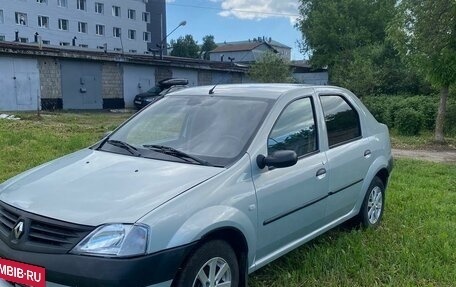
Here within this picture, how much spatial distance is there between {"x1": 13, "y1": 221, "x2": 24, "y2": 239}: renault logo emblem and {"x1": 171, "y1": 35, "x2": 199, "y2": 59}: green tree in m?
74.5

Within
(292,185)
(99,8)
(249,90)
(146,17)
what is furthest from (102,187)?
(146,17)

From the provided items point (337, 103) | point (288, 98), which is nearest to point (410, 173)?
point (337, 103)

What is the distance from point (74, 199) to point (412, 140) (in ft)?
45.7

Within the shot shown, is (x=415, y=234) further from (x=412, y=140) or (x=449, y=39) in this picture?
(x=412, y=140)

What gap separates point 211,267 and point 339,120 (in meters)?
2.26

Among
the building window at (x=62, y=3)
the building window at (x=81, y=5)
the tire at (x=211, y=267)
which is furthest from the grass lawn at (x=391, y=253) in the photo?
the building window at (x=81, y=5)

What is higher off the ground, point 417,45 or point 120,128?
point 417,45

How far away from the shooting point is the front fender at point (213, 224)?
2.53 metres

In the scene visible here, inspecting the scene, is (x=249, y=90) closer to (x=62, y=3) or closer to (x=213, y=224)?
(x=213, y=224)

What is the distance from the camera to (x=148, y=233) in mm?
2418

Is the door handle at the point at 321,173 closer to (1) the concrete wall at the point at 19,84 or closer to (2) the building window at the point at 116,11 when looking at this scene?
(1) the concrete wall at the point at 19,84

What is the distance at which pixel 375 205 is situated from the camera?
491 cm

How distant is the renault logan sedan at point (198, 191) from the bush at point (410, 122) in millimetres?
12688

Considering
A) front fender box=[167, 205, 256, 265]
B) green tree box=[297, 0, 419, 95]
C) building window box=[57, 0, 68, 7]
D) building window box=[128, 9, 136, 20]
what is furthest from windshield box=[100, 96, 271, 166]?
building window box=[128, 9, 136, 20]
